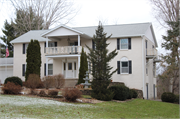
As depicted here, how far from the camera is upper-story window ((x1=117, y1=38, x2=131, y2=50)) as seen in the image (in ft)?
85.9

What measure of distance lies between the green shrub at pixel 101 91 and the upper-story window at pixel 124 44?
10.4 meters

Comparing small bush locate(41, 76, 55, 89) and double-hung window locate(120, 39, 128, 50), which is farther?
double-hung window locate(120, 39, 128, 50)

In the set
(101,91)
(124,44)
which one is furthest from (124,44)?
(101,91)

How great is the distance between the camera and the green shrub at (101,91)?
16.5m

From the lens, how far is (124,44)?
1040 inches

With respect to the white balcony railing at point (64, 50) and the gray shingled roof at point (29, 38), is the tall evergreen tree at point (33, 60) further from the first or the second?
the gray shingled roof at point (29, 38)

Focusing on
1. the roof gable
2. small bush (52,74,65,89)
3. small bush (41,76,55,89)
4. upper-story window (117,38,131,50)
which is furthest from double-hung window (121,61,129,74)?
small bush (41,76,55,89)

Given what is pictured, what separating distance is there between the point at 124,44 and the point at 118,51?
105 centimetres

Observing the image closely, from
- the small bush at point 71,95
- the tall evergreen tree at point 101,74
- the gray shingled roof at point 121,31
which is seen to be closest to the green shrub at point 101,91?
the tall evergreen tree at point 101,74

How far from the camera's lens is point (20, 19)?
138 feet

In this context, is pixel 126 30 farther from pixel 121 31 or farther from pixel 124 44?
pixel 124 44

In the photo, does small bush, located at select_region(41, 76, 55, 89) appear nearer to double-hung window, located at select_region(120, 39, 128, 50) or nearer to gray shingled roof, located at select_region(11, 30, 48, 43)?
gray shingled roof, located at select_region(11, 30, 48, 43)

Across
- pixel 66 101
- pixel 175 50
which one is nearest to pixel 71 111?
pixel 66 101

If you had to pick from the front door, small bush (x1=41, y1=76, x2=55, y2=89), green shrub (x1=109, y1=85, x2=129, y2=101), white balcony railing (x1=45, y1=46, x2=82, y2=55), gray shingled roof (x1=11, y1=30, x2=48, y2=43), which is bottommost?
green shrub (x1=109, y1=85, x2=129, y2=101)
